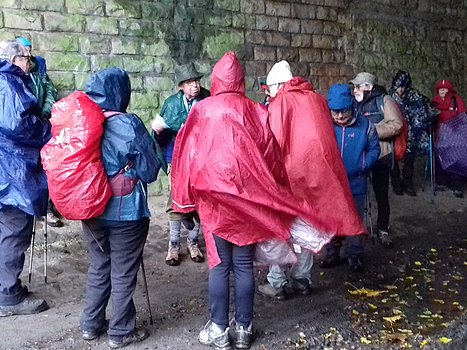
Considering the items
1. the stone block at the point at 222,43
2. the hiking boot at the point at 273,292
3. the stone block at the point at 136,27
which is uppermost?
the stone block at the point at 136,27

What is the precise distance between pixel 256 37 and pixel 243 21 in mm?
291

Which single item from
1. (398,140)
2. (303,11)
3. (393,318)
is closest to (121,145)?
(393,318)

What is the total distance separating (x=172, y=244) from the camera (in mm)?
5414

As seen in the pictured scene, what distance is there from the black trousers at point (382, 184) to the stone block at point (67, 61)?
11.1 ft

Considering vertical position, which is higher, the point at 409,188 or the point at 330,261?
the point at 409,188

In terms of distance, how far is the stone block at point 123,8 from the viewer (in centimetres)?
641

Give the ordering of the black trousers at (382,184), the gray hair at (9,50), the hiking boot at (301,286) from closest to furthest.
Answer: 1. the gray hair at (9,50)
2. the hiking boot at (301,286)
3. the black trousers at (382,184)

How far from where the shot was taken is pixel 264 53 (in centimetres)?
772

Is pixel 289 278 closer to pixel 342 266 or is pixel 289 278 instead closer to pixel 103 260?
pixel 342 266

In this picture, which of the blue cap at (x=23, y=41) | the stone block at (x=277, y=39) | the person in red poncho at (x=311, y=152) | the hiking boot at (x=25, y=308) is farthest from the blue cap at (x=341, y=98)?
the stone block at (x=277, y=39)

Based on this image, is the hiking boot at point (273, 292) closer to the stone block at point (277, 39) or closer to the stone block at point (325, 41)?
the stone block at point (277, 39)

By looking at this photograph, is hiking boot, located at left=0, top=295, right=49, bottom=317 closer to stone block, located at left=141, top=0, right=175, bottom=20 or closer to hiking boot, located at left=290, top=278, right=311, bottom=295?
hiking boot, located at left=290, top=278, right=311, bottom=295

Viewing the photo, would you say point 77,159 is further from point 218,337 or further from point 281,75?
point 281,75

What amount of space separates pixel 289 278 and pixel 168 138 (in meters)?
1.69
